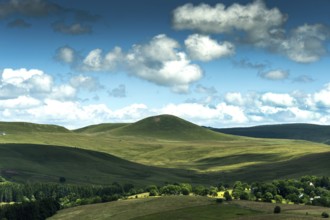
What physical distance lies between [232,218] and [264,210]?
59.6ft

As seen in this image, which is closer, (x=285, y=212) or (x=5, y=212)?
(x=285, y=212)

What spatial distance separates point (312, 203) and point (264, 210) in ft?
147

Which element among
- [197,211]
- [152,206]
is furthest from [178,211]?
[152,206]

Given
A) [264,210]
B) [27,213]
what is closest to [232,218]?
[264,210]

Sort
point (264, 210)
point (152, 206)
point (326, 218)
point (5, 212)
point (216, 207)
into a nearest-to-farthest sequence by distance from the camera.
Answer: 1. point (326, 218)
2. point (264, 210)
3. point (216, 207)
4. point (152, 206)
5. point (5, 212)

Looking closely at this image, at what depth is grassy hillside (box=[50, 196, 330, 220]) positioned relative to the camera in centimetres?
15609

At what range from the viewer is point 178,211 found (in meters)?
170

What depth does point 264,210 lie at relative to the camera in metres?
162

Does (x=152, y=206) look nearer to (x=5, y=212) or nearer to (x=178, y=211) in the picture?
(x=178, y=211)

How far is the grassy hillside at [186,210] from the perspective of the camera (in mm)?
156087

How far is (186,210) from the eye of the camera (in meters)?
171

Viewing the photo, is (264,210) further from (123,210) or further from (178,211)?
(123,210)

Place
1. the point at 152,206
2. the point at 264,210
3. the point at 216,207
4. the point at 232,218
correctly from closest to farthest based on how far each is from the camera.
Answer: the point at 232,218 → the point at 264,210 → the point at 216,207 → the point at 152,206

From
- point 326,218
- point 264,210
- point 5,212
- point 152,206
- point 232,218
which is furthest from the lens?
point 5,212
